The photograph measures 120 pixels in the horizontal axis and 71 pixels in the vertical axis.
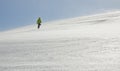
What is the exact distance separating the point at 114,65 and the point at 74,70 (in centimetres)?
97

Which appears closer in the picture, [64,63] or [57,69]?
[57,69]

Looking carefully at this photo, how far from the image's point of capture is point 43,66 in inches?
233

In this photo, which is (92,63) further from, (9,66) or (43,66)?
(9,66)

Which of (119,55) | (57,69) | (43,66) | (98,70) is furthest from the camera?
(119,55)

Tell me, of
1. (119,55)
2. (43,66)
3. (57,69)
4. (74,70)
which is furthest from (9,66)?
(119,55)

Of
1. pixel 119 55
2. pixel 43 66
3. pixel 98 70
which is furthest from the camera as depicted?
pixel 119 55

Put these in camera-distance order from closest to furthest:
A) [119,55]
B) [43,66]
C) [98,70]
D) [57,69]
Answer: [98,70] → [57,69] → [43,66] → [119,55]

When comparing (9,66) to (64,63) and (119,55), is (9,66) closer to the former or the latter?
(64,63)

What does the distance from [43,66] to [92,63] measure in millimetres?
1262

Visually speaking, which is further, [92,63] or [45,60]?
[45,60]

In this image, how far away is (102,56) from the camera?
6.59 m

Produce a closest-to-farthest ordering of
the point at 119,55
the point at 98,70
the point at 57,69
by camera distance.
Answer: the point at 98,70 → the point at 57,69 → the point at 119,55

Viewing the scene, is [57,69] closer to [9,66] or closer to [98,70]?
[98,70]

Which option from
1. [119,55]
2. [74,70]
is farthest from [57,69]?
[119,55]
